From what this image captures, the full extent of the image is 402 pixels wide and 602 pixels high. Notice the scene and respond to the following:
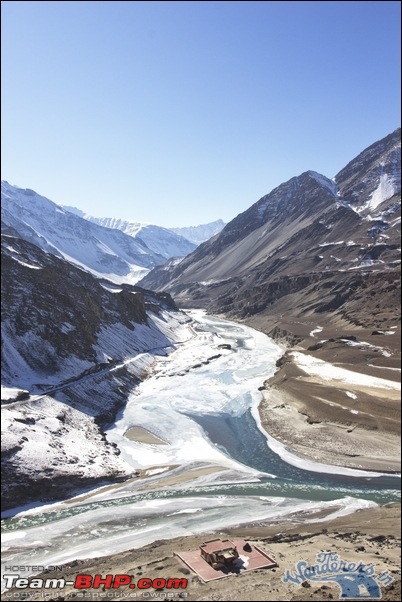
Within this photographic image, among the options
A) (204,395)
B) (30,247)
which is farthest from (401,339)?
(30,247)

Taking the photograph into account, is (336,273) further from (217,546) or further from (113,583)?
(113,583)

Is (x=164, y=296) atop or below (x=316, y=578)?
atop

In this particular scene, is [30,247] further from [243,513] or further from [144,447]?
[243,513]

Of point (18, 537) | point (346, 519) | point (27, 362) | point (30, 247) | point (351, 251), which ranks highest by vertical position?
point (351, 251)

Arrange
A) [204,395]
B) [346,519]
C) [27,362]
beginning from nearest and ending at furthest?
1. [346,519]
2. [27,362]
3. [204,395]

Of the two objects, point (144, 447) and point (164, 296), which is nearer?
point (144, 447)
